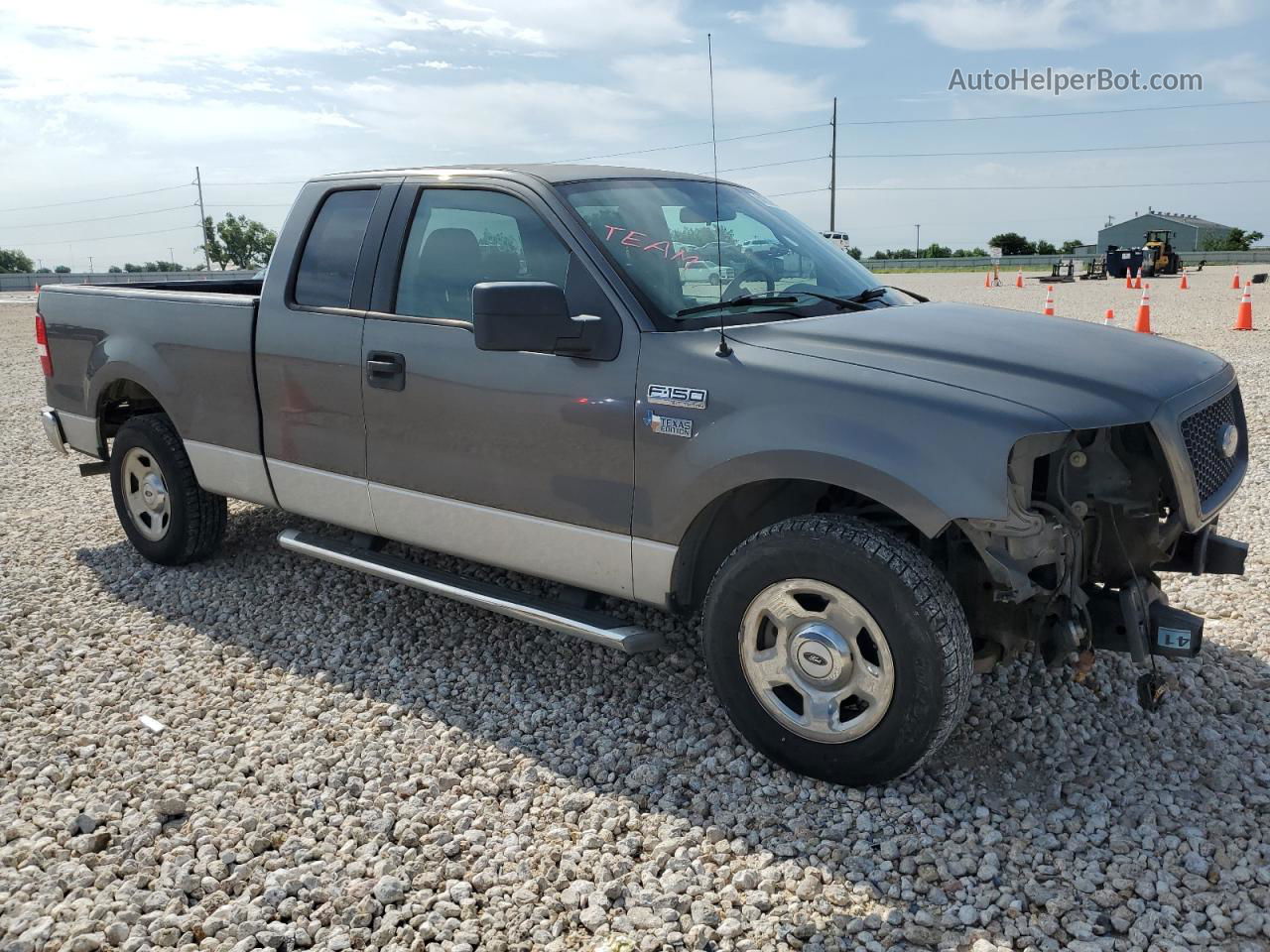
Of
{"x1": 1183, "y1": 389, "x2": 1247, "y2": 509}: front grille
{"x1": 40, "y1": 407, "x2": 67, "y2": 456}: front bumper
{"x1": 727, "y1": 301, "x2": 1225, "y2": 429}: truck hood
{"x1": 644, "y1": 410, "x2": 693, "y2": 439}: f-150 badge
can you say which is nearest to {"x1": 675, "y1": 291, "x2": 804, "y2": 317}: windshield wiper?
{"x1": 727, "y1": 301, "x2": 1225, "y2": 429}: truck hood

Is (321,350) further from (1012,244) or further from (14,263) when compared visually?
(14,263)

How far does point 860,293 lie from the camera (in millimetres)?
4426

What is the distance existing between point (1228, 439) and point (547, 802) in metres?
2.64

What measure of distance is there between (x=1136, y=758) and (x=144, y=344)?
4940 mm

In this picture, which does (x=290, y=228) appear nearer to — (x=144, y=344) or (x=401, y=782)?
(x=144, y=344)

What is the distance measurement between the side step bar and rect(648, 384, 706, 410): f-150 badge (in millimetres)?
808

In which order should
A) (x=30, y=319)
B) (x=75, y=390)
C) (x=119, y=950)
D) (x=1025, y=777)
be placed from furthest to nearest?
(x=30, y=319)
(x=75, y=390)
(x=1025, y=777)
(x=119, y=950)

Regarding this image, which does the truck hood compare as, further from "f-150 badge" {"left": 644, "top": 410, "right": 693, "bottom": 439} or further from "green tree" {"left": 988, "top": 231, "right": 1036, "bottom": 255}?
"green tree" {"left": 988, "top": 231, "right": 1036, "bottom": 255}

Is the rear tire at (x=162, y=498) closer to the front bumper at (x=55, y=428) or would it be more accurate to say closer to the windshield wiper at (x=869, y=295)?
the front bumper at (x=55, y=428)

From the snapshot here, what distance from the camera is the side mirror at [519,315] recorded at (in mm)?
3551

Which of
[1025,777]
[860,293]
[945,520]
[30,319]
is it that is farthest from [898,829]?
[30,319]

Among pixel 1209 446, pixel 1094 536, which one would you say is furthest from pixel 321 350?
pixel 1209 446

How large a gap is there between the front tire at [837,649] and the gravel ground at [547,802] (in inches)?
7.4

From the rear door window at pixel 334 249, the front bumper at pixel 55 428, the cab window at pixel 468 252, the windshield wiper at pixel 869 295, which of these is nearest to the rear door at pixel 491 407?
the cab window at pixel 468 252
